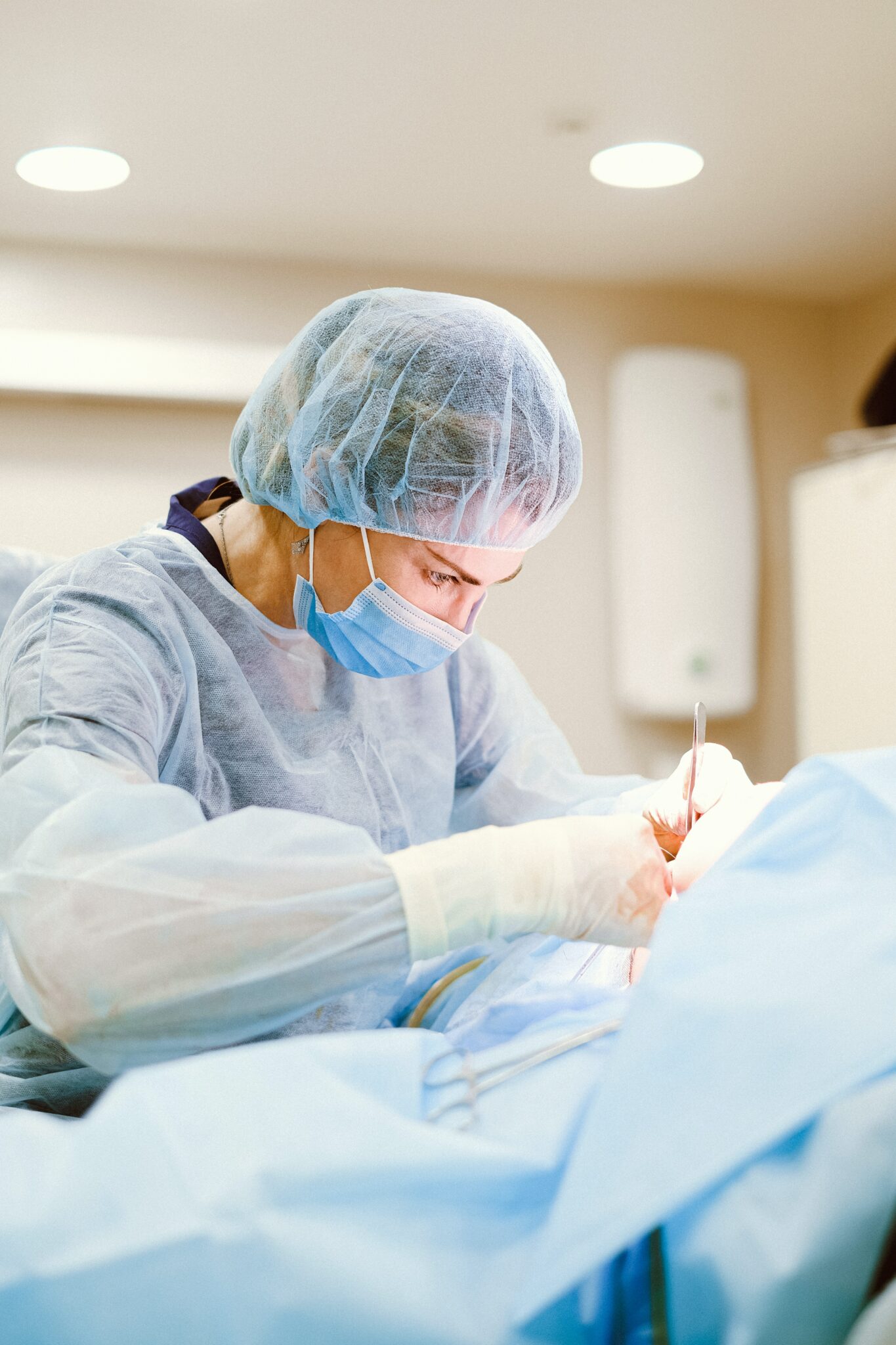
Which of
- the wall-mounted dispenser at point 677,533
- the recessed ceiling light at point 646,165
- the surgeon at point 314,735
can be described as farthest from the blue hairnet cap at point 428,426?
the wall-mounted dispenser at point 677,533

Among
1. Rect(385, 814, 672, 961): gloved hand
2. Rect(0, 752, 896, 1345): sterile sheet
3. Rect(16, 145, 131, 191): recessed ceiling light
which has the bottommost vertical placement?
Rect(0, 752, 896, 1345): sterile sheet

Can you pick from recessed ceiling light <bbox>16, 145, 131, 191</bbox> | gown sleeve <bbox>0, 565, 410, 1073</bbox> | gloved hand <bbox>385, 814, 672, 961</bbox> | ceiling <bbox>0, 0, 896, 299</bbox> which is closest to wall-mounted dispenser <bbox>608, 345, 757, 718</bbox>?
ceiling <bbox>0, 0, 896, 299</bbox>

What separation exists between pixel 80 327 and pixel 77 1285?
2405 millimetres

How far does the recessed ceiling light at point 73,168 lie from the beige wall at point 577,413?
40 cm

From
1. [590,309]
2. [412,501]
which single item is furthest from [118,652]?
A: [590,309]

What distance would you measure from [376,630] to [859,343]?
244 centimetres

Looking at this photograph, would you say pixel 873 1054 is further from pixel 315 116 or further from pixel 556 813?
pixel 315 116

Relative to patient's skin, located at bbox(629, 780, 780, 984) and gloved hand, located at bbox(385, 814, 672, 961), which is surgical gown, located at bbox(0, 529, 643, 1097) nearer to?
gloved hand, located at bbox(385, 814, 672, 961)

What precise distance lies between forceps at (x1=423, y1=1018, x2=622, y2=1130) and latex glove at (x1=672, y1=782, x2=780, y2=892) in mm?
259

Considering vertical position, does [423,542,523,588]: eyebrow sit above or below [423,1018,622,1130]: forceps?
above

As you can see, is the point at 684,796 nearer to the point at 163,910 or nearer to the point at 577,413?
the point at 163,910

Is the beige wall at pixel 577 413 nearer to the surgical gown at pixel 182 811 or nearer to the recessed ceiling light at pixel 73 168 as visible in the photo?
the recessed ceiling light at pixel 73 168

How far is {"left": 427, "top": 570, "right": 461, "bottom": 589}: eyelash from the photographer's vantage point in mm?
1158

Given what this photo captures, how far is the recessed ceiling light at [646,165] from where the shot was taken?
2.14m
